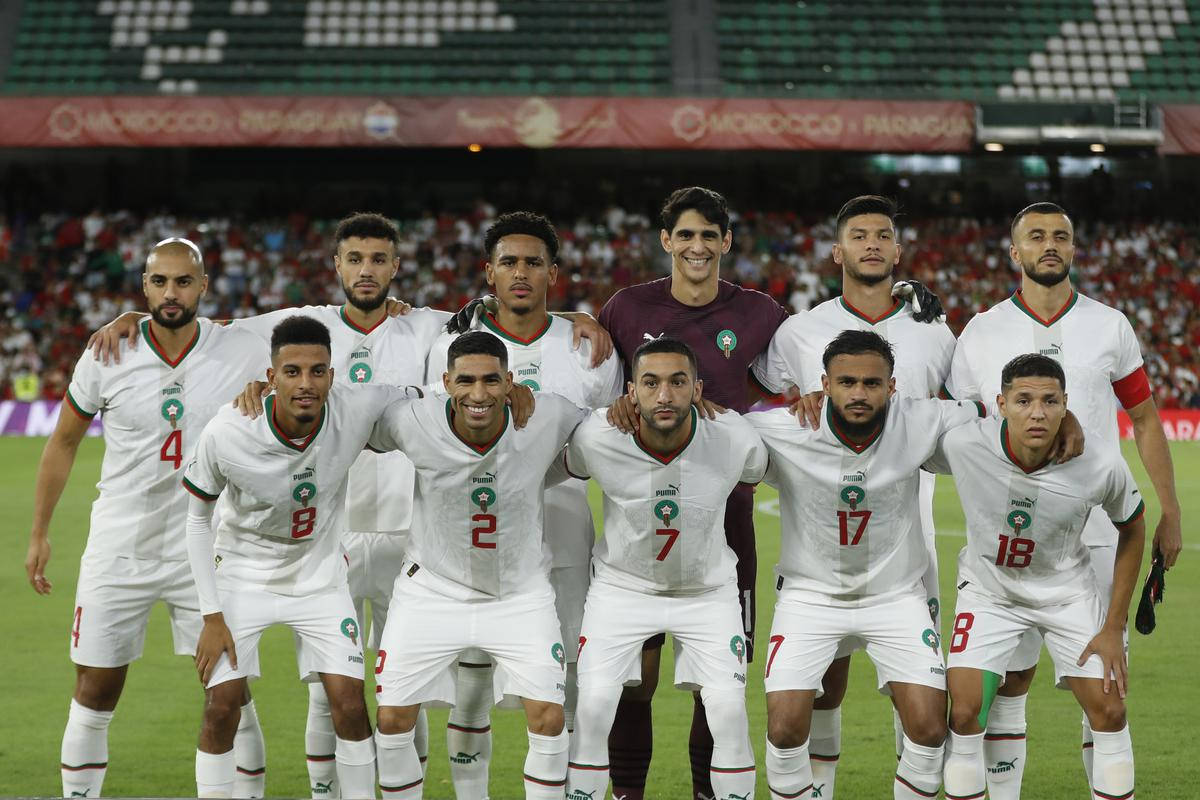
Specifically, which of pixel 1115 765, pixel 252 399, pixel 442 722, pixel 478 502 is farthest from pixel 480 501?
pixel 442 722

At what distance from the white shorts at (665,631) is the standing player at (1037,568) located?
80 cm

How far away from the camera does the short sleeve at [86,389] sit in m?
5.40

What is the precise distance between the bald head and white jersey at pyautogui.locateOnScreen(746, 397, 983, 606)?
2249mm

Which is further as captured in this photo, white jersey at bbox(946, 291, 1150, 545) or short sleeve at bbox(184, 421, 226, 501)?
white jersey at bbox(946, 291, 1150, 545)

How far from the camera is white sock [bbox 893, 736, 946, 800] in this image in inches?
186

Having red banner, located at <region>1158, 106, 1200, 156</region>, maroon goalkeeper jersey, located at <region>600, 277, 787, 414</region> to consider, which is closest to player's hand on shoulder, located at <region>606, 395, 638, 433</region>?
maroon goalkeeper jersey, located at <region>600, 277, 787, 414</region>

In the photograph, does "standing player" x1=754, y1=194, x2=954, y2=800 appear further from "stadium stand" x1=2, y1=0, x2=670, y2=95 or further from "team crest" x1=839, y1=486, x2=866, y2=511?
"stadium stand" x1=2, y1=0, x2=670, y2=95

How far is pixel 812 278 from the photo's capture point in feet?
80.3

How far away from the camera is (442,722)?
283 inches

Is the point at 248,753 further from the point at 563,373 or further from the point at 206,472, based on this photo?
the point at 563,373

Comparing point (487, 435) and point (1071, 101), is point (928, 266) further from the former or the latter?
point (487, 435)

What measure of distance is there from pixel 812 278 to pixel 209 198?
11.3m

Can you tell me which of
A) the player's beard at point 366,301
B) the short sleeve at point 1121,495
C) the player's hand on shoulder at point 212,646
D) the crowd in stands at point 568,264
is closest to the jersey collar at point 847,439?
the short sleeve at point 1121,495

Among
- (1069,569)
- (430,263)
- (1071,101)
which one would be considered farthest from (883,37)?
(1069,569)
